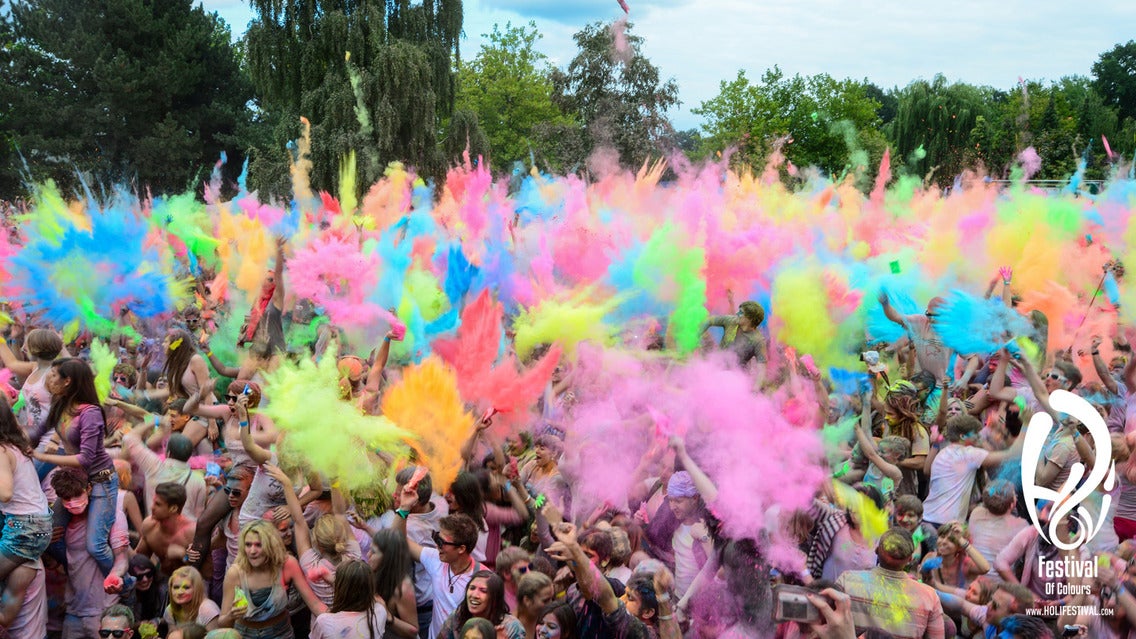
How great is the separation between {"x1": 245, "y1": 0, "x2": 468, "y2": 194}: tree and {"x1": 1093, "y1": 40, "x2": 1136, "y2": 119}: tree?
3931cm

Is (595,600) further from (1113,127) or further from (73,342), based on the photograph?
(1113,127)

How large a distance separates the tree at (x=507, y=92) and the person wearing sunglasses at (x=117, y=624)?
39.9m

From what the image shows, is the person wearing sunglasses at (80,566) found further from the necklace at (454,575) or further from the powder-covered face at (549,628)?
the powder-covered face at (549,628)

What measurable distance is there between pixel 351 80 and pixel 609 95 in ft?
50.2

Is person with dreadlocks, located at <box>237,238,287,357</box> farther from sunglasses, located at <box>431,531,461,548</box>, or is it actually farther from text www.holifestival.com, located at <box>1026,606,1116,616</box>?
text www.holifestival.com, located at <box>1026,606,1116,616</box>

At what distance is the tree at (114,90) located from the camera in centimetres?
3556

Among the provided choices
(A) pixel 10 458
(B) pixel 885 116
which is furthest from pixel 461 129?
(B) pixel 885 116

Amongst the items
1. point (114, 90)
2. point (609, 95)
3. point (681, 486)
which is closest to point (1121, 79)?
point (609, 95)

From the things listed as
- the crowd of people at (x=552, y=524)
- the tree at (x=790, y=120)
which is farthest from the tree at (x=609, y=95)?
the crowd of people at (x=552, y=524)

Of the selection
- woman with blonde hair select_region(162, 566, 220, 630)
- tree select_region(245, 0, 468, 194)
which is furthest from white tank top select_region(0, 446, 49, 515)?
tree select_region(245, 0, 468, 194)

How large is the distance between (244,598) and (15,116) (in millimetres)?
37349

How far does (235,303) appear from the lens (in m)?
11.0

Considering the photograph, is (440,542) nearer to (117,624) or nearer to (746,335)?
(117,624)

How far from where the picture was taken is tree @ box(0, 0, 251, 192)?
35.6 m
